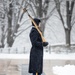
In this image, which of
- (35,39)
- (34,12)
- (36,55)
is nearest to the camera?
(35,39)

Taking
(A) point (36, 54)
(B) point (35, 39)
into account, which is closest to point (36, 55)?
(A) point (36, 54)

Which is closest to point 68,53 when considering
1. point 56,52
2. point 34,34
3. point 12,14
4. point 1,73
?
point 56,52

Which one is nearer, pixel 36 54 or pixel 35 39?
pixel 35 39

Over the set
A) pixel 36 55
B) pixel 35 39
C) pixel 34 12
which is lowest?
pixel 36 55

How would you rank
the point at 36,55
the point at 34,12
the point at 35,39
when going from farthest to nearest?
the point at 34,12 → the point at 36,55 → the point at 35,39

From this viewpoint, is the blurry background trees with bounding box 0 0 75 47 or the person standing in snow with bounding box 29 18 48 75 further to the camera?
the blurry background trees with bounding box 0 0 75 47

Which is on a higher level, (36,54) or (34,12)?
(34,12)

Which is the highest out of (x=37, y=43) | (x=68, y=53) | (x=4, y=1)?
(x=4, y=1)

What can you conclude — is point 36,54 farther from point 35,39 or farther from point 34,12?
point 34,12

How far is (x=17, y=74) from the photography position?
13.5 meters

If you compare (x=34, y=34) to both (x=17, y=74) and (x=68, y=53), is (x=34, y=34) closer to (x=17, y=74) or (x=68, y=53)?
(x=17, y=74)

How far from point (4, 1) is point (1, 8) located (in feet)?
2.44

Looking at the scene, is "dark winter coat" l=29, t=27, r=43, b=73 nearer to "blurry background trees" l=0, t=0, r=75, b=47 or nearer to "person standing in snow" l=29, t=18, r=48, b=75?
"person standing in snow" l=29, t=18, r=48, b=75

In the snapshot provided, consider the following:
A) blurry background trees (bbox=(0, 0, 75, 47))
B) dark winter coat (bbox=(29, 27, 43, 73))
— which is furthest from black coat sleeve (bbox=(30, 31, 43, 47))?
blurry background trees (bbox=(0, 0, 75, 47))
